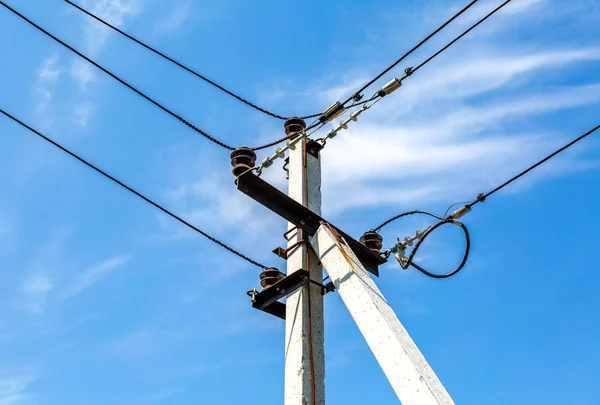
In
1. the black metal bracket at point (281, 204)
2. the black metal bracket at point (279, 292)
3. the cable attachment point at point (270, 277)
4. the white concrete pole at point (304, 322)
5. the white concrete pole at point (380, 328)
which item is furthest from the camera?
the cable attachment point at point (270, 277)

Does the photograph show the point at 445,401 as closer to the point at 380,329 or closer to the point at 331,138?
the point at 380,329

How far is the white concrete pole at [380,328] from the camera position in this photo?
4.71 metres

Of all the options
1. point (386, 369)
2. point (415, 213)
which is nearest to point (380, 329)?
point (386, 369)

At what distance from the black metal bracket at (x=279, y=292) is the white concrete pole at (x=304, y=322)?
0.06 metres

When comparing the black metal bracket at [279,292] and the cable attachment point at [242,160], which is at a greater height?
the cable attachment point at [242,160]

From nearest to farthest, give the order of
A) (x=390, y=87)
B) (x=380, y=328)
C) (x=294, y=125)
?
1. (x=380, y=328)
2. (x=390, y=87)
3. (x=294, y=125)

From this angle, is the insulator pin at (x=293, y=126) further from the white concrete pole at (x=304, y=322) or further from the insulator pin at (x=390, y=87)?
the insulator pin at (x=390, y=87)

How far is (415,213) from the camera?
7520mm

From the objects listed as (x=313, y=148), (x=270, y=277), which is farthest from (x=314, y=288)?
(x=313, y=148)

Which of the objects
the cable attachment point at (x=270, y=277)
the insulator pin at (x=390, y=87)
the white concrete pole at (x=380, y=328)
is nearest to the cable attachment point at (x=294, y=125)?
the insulator pin at (x=390, y=87)

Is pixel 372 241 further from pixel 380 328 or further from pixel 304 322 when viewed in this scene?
pixel 380 328

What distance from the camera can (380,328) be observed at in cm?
520

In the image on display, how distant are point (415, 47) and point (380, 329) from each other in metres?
2.79

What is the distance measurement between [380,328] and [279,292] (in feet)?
4.15
